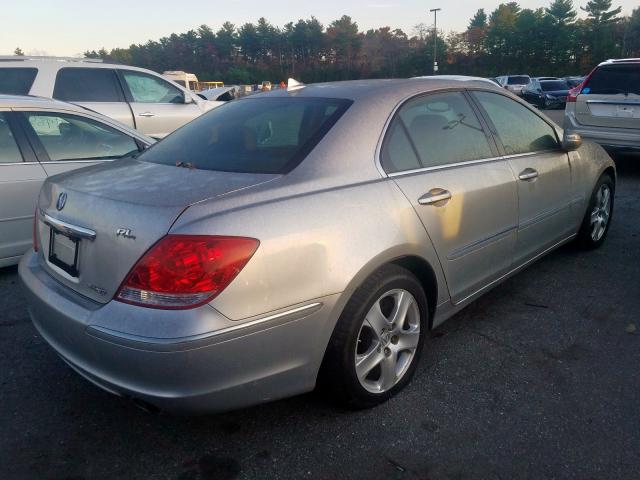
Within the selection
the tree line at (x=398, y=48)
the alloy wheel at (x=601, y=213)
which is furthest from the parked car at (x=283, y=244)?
the tree line at (x=398, y=48)

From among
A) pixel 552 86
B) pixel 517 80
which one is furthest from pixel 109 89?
pixel 517 80

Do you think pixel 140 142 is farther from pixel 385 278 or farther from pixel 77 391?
pixel 385 278

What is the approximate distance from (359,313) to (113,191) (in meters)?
1.15

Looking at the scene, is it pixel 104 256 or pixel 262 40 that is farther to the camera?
pixel 262 40

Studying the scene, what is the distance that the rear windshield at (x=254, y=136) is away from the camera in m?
2.54

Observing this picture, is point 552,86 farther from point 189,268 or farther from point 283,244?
point 189,268

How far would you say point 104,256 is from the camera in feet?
6.96

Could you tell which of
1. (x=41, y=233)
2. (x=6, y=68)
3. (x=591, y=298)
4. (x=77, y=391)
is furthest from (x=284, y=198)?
(x=6, y=68)

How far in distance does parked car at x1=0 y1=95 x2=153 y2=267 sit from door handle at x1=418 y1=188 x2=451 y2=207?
241cm

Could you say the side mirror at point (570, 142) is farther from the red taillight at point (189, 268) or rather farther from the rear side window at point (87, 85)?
the rear side window at point (87, 85)

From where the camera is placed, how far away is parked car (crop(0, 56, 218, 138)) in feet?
22.5

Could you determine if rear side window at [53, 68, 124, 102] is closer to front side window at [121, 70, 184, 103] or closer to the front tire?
front side window at [121, 70, 184, 103]

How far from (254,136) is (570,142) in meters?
2.38

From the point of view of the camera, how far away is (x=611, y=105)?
775 centimetres
